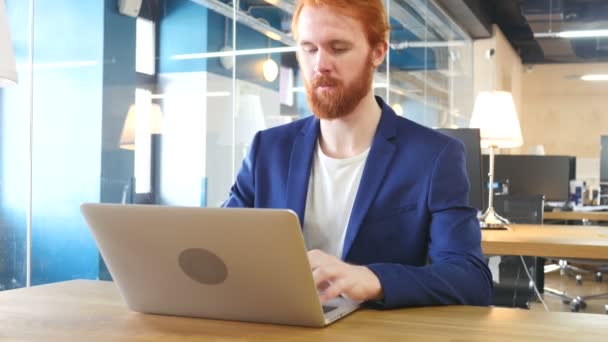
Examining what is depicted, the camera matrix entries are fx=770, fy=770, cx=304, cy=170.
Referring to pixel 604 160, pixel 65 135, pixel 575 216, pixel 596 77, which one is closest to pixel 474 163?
pixel 65 135

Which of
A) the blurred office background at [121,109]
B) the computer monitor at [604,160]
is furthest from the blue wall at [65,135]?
the computer monitor at [604,160]

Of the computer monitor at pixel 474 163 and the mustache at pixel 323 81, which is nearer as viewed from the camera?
the mustache at pixel 323 81

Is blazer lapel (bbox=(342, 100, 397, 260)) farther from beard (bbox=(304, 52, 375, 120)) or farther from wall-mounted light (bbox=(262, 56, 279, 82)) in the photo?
wall-mounted light (bbox=(262, 56, 279, 82))

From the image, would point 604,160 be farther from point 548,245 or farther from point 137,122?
point 137,122

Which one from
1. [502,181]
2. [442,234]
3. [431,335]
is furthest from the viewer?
[502,181]

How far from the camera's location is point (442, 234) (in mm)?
1551

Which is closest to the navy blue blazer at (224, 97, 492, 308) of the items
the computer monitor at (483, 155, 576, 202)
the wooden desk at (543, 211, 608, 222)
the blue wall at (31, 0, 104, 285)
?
the blue wall at (31, 0, 104, 285)

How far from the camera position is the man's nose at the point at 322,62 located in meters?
1.60

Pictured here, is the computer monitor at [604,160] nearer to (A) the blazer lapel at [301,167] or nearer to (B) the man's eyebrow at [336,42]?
(A) the blazer lapel at [301,167]

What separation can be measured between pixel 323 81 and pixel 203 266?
0.60m

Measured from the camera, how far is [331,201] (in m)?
1.72

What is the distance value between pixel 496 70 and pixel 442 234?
35.6 ft

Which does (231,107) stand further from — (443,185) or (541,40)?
(541,40)

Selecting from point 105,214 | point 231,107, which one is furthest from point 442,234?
point 231,107
